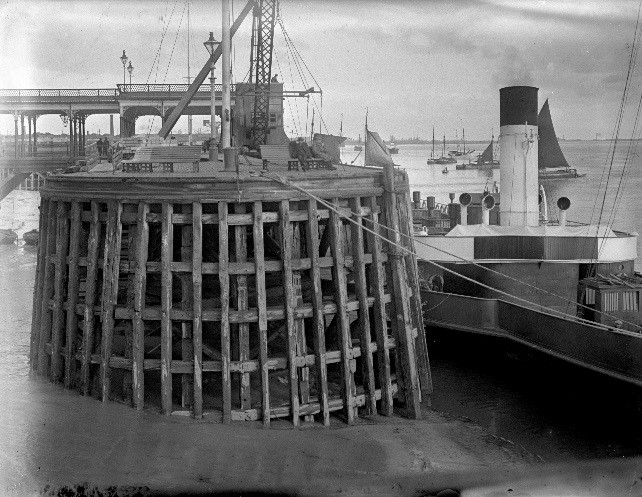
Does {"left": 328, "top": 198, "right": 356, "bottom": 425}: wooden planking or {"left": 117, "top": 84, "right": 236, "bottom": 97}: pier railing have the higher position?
{"left": 117, "top": 84, "right": 236, "bottom": 97}: pier railing

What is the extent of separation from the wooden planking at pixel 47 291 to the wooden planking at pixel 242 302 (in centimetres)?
515

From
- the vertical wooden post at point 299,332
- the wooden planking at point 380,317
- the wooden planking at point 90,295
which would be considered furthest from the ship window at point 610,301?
the wooden planking at point 90,295

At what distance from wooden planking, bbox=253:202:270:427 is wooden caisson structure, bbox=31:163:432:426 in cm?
2

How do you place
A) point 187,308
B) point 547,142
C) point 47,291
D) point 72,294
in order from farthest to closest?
point 547,142 → point 47,291 → point 72,294 → point 187,308

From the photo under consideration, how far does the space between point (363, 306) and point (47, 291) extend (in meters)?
7.41

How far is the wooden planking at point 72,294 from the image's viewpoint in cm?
1769

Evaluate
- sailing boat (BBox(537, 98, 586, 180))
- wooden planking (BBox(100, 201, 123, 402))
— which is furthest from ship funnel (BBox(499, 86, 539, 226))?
sailing boat (BBox(537, 98, 586, 180))

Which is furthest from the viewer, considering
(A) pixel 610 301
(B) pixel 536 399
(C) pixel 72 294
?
(B) pixel 536 399

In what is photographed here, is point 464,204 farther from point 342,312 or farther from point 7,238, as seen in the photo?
point 7,238

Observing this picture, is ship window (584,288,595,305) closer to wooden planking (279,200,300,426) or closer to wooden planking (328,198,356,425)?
wooden planking (328,198,356,425)

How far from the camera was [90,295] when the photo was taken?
56.4 feet

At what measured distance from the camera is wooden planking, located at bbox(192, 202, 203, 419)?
15.9 m

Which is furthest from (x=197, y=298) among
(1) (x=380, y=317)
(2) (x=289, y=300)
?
(1) (x=380, y=317)

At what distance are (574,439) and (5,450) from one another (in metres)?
12.4
